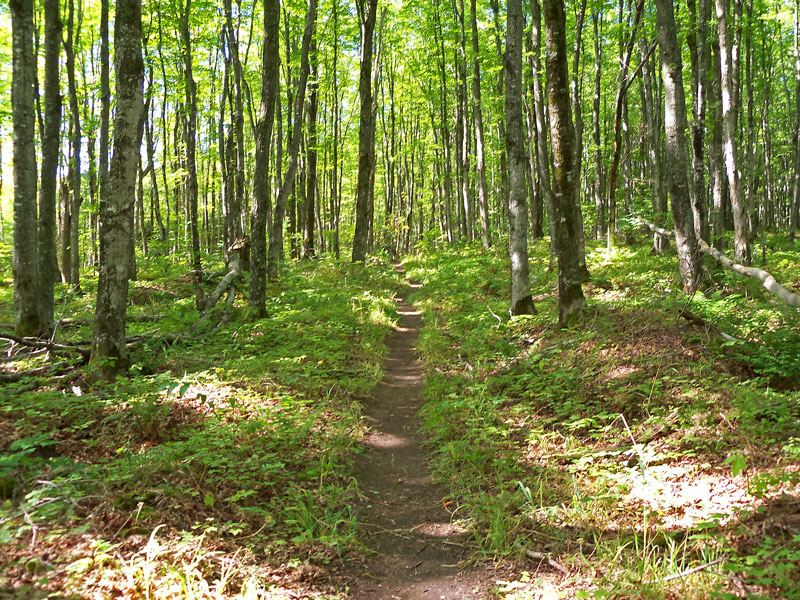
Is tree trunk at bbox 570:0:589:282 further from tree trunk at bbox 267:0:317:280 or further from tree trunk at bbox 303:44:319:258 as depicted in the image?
tree trunk at bbox 303:44:319:258

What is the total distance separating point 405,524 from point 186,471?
199 centimetres

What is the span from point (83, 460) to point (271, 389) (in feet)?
8.44

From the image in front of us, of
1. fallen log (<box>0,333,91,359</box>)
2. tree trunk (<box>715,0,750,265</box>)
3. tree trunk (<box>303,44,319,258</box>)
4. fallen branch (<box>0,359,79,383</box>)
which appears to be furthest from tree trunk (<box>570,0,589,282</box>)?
tree trunk (<box>303,44,319,258</box>)

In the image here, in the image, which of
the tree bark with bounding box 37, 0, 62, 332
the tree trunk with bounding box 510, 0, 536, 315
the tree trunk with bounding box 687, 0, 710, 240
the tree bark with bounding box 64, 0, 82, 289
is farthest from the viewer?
the tree bark with bounding box 64, 0, 82, 289

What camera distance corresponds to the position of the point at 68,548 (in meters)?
2.93

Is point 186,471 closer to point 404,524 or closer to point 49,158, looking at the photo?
point 404,524

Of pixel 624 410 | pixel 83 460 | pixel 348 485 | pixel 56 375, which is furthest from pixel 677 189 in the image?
pixel 56 375

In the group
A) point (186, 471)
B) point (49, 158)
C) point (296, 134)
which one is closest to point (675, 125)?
point (186, 471)

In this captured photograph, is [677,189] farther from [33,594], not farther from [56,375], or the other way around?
[56,375]

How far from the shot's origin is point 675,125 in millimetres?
8578

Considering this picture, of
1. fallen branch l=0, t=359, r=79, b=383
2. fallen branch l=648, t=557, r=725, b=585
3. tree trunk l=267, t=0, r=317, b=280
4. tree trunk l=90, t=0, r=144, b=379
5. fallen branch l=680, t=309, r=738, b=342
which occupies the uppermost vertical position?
tree trunk l=267, t=0, r=317, b=280

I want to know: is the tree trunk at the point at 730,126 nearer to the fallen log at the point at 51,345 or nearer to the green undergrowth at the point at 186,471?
the green undergrowth at the point at 186,471

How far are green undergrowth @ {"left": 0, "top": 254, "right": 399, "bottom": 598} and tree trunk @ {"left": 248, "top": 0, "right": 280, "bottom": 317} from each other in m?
1.96

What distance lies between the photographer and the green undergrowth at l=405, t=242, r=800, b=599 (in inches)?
121
